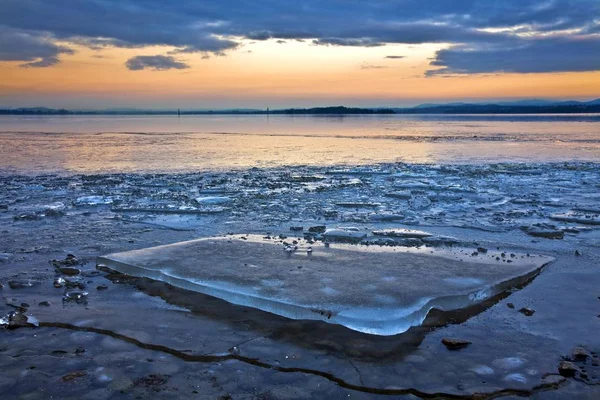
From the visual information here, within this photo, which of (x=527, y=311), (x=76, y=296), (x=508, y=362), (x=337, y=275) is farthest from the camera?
(x=337, y=275)

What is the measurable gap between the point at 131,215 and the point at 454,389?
6.48 meters

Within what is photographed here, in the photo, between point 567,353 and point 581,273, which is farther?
point 581,273

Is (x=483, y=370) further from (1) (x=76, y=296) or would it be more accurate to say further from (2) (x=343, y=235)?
(1) (x=76, y=296)

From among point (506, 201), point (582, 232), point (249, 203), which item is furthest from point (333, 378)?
point (506, 201)

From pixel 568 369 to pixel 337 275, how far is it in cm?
226

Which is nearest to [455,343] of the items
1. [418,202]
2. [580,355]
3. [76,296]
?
[580,355]

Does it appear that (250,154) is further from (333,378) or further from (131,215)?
(333,378)

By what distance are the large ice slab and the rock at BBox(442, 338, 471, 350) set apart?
38 cm

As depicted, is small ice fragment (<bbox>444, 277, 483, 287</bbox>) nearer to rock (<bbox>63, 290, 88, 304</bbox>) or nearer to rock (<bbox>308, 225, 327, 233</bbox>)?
rock (<bbox>308, 225, 327, 233</bbox>)

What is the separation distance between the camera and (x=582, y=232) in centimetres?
698

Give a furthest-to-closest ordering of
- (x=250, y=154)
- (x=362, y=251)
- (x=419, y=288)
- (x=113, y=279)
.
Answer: (x=250, y=154)
(x=362, y=251)
(x=113, y=279)
(x=419, y=288)

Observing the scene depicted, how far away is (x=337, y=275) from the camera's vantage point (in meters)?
4.96

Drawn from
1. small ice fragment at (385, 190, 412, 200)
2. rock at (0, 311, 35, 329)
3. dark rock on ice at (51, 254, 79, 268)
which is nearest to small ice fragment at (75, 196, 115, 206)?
dark rock on ice at (51, 254, 79, 268)

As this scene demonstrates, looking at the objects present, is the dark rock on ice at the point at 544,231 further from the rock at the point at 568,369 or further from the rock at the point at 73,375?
the rock at the point at 73,375
